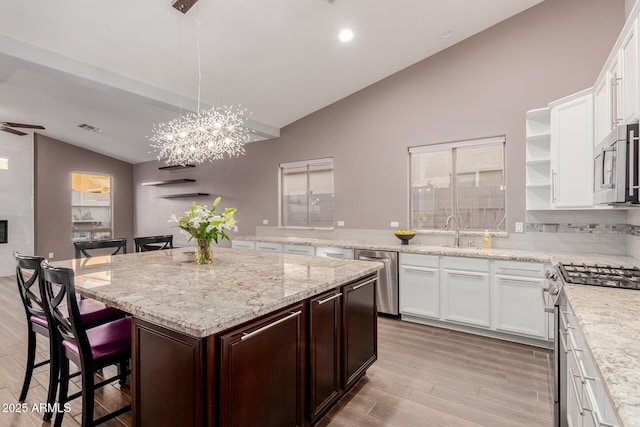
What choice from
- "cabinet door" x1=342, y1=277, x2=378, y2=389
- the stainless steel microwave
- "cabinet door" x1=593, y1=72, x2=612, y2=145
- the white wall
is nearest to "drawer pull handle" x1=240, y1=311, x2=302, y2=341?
"cabinet door" x1=342, y1=277, x2=378, y2=389

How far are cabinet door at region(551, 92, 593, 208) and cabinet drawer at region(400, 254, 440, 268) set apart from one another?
1.28 metres

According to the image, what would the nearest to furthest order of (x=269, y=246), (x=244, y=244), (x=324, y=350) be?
(x=324, y=350)
(x=269, y=246)
(x=244, y=244)

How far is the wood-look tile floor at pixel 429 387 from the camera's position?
6.57 ft

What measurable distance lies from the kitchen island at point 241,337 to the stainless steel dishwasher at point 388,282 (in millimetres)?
1433

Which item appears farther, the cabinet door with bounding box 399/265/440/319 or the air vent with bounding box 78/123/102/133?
the air vent with bounding box 78/123/102/133

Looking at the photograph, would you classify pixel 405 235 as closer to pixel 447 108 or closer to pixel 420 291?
pixel 420 291

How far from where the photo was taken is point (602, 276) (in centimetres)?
192

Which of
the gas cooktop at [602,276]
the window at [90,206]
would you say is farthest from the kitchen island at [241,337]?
the window at [90,206]

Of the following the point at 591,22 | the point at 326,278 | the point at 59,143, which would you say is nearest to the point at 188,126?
the point at 326,278

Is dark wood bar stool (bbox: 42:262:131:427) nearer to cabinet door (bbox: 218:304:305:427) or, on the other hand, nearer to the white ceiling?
cabinet door (bbox: 218:304:305:427)

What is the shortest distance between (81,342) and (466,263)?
331 cm

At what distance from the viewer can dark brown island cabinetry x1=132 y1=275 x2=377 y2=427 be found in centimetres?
126

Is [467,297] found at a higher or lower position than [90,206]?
lower

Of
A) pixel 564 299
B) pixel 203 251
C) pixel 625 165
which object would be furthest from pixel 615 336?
pixel 203 251
